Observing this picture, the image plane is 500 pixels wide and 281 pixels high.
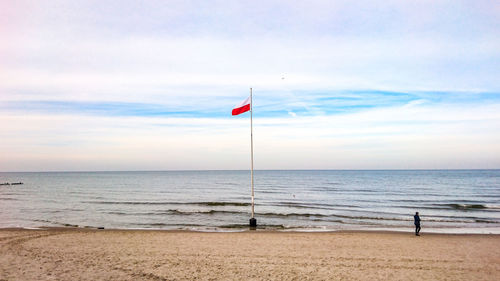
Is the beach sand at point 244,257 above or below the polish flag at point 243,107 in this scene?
below

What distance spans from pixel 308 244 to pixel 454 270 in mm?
6051

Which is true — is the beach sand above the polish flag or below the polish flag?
below

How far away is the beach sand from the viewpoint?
11.3 metres

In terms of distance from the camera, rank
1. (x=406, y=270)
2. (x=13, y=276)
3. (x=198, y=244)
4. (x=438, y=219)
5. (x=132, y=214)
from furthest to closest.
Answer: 1. (x=132, y=214)
2. (x=438, y=219)
3. (x=198, y=244)
4. (x=406, y=270)
5. (x=13, y=276)

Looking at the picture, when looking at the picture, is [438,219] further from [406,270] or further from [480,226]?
[406,270]

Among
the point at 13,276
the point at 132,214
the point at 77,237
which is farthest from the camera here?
the point at 132,214

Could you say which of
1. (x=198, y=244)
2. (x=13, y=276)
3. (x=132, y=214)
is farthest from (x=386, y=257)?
(x=132, y=214)

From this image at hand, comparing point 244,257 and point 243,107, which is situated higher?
point 243,107

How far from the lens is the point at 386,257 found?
13.9 metres

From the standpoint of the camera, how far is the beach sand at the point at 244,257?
11.3 m

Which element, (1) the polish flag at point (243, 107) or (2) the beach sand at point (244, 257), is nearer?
(2) the beach sand at point (244, 257)

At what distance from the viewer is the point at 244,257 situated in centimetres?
1370

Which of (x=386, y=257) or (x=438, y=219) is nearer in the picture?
(x=386, y=257)

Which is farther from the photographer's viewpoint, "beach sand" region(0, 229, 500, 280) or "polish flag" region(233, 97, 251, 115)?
"polish flag" region(233, 97, 251, 115)
